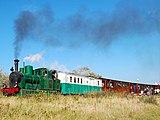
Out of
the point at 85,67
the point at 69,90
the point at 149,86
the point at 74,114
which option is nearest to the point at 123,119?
the point at 74,114

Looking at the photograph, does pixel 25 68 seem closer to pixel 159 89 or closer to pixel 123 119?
pixel 123 119

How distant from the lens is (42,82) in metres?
22.6

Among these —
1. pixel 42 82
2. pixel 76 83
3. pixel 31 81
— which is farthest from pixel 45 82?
pixel 76 83

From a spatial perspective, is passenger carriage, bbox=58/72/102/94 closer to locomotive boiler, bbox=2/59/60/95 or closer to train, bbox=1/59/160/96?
train, bbox=1/59/160/96

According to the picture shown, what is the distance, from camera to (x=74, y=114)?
9.59 m

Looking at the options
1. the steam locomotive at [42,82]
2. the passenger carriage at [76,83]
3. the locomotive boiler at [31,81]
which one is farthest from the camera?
the passenger carriage at [76,83]

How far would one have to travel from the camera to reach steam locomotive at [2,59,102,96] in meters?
20.4

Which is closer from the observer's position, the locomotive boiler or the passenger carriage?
the locomotive boiler

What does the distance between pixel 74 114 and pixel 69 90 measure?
16322 mm

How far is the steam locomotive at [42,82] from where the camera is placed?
2040cm

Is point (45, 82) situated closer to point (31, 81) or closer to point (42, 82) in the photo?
point (42, 82)

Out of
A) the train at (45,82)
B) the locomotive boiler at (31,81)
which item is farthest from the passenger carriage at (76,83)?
the locomotive boiler at (31,81)

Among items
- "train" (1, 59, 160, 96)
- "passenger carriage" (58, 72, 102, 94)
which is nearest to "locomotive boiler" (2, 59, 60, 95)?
"train" (1, 59, 160, 96)

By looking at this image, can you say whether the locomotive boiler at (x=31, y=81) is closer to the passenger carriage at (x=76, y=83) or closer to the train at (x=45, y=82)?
the train at (x=45, y=82)
